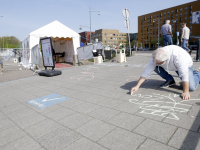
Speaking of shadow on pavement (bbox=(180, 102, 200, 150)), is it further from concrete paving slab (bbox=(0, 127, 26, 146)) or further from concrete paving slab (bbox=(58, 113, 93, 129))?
concrete paving slab (bbox=(0, 127, 26, 146))

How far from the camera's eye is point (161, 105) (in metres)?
3.26

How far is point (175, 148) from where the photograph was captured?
75.4 inches

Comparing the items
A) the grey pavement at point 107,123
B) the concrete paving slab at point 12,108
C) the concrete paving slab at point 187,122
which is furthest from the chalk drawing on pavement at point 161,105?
the concrete paving slab at point 12,108

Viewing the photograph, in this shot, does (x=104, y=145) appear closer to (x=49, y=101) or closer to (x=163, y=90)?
(x=49, y=101)

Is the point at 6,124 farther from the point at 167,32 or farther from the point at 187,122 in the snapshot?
the point at 167,32

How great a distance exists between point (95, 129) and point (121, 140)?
0.51 meters

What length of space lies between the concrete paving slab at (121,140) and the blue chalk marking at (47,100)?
2092 millimetres

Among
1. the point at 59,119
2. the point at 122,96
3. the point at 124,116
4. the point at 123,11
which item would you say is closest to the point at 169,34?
the point at 123,11

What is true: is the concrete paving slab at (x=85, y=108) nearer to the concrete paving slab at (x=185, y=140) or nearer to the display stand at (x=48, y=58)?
the concrete paving slab at (x=185, y=140)

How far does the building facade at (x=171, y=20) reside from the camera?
74475mm

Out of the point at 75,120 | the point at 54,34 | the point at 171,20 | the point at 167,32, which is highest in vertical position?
the point at 171,20

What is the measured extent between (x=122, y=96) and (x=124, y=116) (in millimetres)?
1167

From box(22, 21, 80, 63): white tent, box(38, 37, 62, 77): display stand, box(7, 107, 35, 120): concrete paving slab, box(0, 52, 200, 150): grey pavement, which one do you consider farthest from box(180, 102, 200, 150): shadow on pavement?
box(22, 21, 80, 63): white tent

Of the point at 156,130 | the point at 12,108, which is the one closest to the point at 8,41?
the point at 12,108
